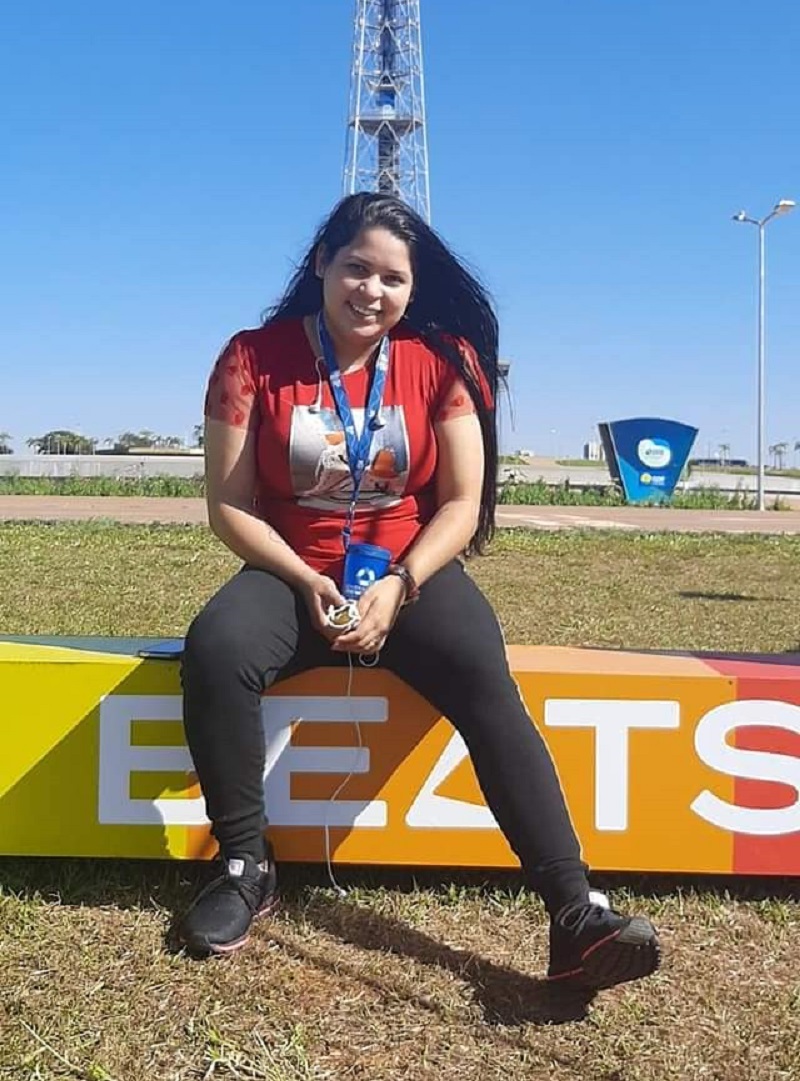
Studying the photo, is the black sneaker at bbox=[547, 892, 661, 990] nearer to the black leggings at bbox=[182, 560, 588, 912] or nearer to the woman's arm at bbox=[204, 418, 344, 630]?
the black leggings at bbox=[182, 560, 588, 912]

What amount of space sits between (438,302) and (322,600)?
872mm

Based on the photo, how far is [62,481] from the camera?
30.0 metres

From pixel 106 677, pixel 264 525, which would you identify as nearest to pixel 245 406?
pixel 264 525

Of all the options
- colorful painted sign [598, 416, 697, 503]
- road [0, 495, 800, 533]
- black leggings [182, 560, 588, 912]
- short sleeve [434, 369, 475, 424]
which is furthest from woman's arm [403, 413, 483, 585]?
colorful painted sign [598, 416, 697, 503]

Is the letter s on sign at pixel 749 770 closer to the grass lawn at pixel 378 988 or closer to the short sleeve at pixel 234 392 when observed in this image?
the grass lawn at pixel 378 988

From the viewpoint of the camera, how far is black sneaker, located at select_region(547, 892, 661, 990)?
2.04 metres

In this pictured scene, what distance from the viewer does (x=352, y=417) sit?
8.34ft

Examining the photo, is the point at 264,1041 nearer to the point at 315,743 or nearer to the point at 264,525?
the point at 315,743

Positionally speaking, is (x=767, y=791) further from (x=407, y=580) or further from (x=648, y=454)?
(x=648, y=454)

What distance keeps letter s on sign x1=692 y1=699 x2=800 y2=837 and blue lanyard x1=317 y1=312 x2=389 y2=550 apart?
97 cm

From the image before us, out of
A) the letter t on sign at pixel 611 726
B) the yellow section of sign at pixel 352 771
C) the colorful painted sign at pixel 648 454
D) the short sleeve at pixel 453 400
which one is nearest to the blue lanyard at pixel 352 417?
the short sleeve at pixel 453 400

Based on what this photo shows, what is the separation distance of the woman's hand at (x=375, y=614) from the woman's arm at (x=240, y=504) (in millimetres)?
126

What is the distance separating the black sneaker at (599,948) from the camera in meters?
2.04

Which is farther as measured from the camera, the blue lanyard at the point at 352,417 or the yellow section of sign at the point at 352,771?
the yellow section of sign at the point at 352,771
